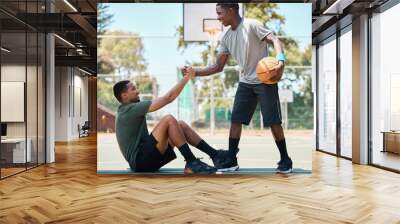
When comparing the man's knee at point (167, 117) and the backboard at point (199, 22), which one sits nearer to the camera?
the man's knee at point (167, 117)

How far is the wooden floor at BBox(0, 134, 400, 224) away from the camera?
4.12 m

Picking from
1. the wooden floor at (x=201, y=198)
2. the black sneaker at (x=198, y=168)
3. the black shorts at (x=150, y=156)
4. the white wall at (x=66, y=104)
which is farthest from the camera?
the white wall at (x=66, y=104)

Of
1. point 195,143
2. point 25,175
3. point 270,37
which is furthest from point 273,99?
point 25,175

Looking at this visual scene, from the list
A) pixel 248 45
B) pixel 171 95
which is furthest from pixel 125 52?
pixel 248 45

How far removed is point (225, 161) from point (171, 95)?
4.29 feet

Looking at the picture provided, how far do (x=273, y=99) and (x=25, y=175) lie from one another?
4.07 m

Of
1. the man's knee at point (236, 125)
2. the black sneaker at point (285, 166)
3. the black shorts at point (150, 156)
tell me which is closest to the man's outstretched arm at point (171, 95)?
the black shorts at point (150, 156)

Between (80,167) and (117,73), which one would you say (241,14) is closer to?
(117,73)

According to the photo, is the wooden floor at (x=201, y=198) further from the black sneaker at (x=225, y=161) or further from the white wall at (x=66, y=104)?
the white wall at (x=66, y=104)

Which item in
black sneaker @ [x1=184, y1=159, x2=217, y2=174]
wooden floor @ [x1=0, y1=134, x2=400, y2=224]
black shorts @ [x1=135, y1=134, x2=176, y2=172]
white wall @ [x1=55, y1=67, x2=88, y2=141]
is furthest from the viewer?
white wall @ [x1=55, y1=67, x2=88, y2=141]

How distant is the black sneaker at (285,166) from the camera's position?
6730 mm

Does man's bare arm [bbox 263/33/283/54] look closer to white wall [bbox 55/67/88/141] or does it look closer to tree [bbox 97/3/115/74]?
tree [bbox 97/3/115/74]

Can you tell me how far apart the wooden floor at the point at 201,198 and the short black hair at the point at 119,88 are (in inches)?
49.0

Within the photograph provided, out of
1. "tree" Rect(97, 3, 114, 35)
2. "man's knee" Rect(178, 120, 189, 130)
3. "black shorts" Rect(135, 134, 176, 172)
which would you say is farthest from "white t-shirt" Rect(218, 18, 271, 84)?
"tree" Rect(97, 3, 114, 35)
